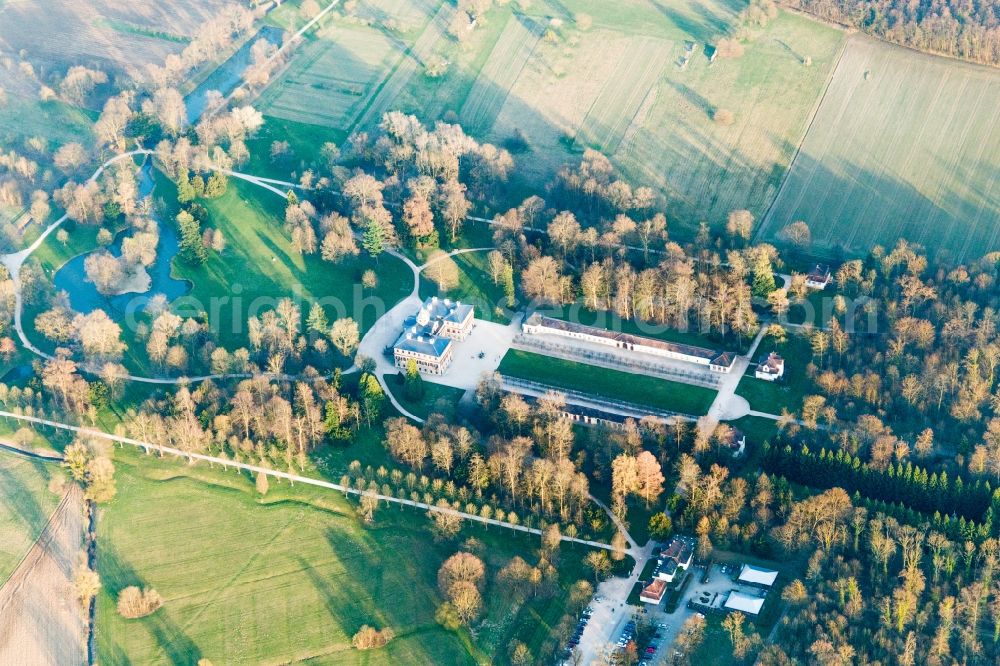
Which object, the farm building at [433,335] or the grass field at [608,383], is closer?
the grass field at [608,383]

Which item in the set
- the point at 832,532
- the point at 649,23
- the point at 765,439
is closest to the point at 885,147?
the point at 649,23

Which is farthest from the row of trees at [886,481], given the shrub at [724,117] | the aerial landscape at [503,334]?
the shrub at [724,117]

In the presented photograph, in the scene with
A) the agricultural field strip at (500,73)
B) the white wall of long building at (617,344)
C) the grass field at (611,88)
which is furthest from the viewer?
the agricultural field strip at (500,73)

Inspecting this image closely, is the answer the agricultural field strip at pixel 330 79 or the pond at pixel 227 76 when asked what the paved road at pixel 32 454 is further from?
the agricultural field strip at pixel 330 79

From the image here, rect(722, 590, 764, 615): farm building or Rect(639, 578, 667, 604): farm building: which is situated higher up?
Rect(722, 590, 764, 615): farm building

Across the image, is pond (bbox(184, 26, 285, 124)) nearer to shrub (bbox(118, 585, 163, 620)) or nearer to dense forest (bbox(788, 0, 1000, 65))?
dense forest (bbox(788, 0, 1000, 65))

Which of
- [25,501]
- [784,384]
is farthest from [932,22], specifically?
[25,501]

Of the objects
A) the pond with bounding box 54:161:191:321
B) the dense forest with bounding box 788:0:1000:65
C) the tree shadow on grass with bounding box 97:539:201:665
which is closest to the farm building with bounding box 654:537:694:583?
the tree shadow on grass with bounding box 97:539:201:665
